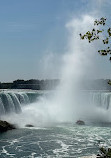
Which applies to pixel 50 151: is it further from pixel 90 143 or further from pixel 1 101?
pixel 1 101

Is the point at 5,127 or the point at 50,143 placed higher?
the point at 5,127

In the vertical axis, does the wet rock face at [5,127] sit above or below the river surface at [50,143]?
above

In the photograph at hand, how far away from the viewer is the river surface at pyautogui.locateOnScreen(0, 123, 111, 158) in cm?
1652

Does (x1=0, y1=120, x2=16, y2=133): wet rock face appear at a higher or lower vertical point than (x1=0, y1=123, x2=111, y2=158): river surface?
higher

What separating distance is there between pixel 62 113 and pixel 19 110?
19.7 ft

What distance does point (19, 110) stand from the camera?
3434cm

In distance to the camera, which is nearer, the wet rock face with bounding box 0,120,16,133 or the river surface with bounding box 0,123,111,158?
the river surface with bounding box 0,123,111,158

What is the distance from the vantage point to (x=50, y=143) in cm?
1938

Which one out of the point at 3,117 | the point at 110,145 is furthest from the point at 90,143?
the point at 3,117

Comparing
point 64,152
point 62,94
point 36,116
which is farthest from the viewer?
point 62,94

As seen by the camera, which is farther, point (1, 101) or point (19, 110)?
point (19, 110)

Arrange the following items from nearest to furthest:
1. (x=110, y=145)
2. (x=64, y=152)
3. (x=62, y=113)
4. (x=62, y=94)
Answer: (x=64, y=152)
(x=110, y=145)
(x=62, y=113)
(x=62, y=94)

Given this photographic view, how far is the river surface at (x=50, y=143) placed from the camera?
16.5 m

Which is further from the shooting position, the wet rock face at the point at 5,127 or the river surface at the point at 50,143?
the wet rock face at the point at 5,127
